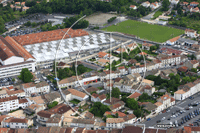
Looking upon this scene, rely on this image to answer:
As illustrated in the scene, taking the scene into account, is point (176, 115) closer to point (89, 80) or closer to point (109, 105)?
point (109, 105)

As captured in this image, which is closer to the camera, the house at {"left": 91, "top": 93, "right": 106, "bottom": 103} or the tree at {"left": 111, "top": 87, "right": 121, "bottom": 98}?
the house at {"left": 91, "top": 93, "right": 106, "bottom": 103}

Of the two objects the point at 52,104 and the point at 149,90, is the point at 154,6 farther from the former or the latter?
the point at 52,104

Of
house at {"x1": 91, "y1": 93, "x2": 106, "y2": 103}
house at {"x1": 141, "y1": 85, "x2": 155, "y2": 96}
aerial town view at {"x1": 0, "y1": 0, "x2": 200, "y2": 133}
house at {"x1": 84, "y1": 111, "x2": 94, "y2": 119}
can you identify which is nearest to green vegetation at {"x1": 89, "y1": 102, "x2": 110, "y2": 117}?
aerial town view at {"x1": 0, "y1": 0, "x2": 200, "y2": 133}

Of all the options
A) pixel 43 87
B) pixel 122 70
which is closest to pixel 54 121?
pixel 43 87

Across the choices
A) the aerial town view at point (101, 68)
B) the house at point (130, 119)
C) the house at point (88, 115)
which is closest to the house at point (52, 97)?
the aerial town view at point (101, 68)

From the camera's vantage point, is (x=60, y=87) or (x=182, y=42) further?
(x=182, y=42)

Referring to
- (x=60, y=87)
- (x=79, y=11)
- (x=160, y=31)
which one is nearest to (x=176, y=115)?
(x=60, y=87)

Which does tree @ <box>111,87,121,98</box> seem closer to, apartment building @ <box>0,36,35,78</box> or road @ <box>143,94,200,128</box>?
road @ <box>143,94,200,128</box>
